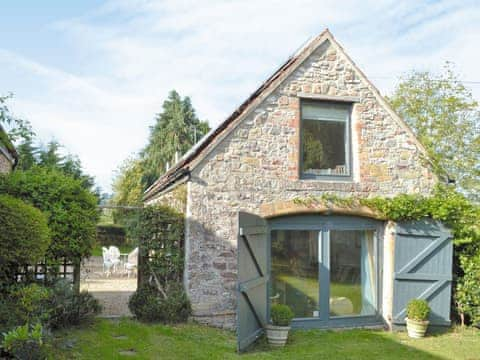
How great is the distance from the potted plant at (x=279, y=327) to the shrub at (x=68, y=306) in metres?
3.24

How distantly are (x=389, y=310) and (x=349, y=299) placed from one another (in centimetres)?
84

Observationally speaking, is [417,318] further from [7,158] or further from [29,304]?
[7,158]

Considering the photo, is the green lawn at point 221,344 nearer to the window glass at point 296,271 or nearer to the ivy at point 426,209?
the window glass at point 296,271

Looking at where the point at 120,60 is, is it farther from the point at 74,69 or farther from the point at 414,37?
the point at 414,37

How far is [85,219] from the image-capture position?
319 inches

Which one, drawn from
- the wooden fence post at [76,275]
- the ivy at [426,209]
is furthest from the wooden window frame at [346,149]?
the wooden fence post at [76,275]

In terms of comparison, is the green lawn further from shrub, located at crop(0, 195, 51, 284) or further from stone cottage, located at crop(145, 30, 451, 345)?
shrub, located at crop(0, 195, 51, 284)

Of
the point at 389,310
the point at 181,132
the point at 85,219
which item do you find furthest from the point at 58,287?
the point at 181,132

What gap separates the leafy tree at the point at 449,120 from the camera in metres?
17.4

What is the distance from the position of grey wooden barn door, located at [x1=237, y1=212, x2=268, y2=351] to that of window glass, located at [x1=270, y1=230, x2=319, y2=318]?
0.43m

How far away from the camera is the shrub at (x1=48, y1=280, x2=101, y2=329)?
24.8 feet

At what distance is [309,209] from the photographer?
9.03 m

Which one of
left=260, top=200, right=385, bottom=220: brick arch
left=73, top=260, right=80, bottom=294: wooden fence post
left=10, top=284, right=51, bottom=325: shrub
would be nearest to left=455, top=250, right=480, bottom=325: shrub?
left=260, top=200, right=385, bottom=220: brick arch

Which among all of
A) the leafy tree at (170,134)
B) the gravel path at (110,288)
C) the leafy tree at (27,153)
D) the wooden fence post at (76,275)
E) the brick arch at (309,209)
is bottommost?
the gravel path at (110,288)
